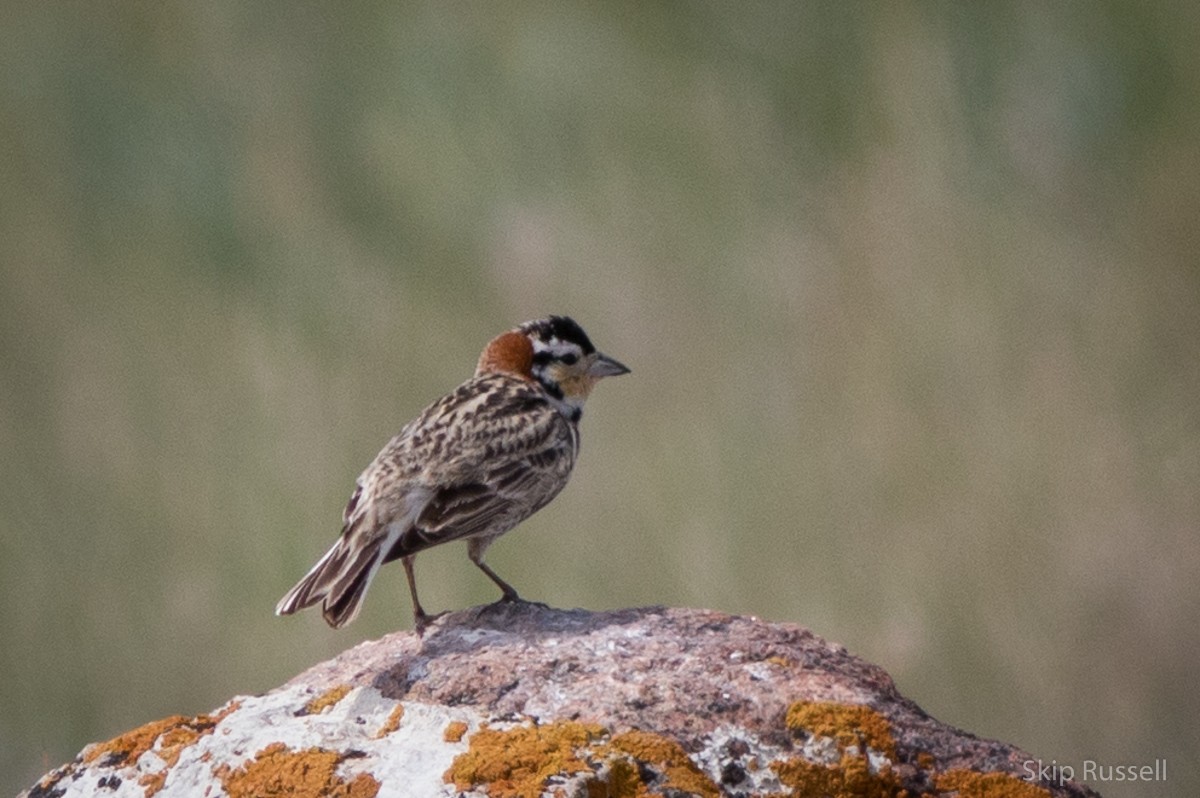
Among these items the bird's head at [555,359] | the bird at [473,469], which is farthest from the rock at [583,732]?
the bird's head at [555,359]

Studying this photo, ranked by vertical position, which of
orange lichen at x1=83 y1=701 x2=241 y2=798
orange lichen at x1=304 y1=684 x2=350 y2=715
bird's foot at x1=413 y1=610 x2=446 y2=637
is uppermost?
bird's foot at x1=413 y1=610 x2=446 y2=637

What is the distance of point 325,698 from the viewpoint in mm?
4312

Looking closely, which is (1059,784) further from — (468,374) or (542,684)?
(468,374)

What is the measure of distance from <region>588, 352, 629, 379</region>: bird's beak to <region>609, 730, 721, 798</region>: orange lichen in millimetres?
2942

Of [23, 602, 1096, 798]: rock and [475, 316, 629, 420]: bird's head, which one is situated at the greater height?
[475, 316, 629, 420]: bird's head

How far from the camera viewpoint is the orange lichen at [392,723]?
406 cm

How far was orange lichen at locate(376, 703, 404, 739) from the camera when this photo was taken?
406 centimetres

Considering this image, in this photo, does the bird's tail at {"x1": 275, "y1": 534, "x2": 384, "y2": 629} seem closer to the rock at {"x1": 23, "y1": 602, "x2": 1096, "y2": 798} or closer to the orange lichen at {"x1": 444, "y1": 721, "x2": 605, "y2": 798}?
the rock at {"x1": 23, "y1": 602, "x2": 1096, "y2": 798}

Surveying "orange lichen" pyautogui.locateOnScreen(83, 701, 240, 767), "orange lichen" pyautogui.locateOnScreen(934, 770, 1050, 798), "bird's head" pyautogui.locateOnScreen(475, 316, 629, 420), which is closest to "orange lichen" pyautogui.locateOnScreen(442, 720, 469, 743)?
"orange lichen" pyautogui.locateOnScreen(83, 701, 240, 767)

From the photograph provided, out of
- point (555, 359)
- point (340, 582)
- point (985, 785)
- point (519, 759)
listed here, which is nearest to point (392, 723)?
point (519, 759)

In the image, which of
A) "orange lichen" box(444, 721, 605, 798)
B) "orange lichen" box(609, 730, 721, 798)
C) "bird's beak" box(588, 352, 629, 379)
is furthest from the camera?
"bird's beak" box(588, 352, 629, 379)

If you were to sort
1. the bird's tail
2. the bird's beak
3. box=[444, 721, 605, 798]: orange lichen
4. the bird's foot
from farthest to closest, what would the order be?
the bird's beak → the bird's tail → the bird's foot → box=[444, 721, 605, 798]: orange lichen

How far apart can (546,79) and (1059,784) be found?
581 cm

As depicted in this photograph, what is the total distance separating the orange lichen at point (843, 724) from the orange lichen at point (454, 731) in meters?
0.78
